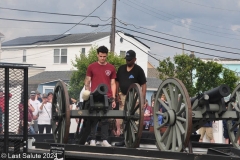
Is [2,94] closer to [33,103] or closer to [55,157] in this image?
[55,157]

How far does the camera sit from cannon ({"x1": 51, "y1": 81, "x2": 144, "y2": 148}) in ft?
31.6

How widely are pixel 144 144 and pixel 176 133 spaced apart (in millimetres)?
1787

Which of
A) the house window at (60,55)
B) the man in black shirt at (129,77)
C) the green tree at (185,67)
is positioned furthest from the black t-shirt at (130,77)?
the house window at (60,55)

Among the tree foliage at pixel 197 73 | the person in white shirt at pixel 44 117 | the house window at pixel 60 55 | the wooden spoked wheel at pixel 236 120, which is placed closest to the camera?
the wooden spoked wheel at pixel 236 120

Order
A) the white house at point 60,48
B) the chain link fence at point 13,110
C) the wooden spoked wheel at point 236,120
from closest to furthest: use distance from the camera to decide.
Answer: the chain link fence at point 13,110
the wooden spoked wheel at point 236,120
the white house at point 60,48

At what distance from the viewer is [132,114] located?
1002 centimetres

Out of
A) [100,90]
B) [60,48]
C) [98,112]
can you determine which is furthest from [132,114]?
[60,48]

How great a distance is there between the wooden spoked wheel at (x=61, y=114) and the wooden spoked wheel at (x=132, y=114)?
2.82ft

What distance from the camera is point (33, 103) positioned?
18484 millimetres

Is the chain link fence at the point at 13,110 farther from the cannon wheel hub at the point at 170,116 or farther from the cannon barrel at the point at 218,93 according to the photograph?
the cannon barrel at the point at 218,93

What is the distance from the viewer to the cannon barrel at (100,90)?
9661 mm

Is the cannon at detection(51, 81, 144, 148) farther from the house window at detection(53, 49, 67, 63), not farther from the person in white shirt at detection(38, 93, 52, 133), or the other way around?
the house window at detection(53, 49, 67, 63)

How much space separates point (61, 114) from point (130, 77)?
1960 millimetres

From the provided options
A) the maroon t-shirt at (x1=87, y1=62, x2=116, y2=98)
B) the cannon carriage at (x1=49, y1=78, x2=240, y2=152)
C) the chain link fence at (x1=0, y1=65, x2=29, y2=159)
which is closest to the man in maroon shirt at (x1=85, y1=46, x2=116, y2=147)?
the maroon t-shirt at (x1=87, y1=62, x2=116, y2=98)
